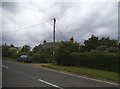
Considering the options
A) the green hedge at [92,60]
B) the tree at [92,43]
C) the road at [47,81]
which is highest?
the tree at [92,43]

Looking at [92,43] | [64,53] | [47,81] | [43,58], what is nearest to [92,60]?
[64,53]

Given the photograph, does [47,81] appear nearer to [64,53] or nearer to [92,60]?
[92,60]

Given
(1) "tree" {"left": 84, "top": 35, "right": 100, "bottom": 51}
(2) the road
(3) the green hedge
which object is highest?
(1) "tree" {"left": 84, "top": 35, "right": 100, "bottom": 51}

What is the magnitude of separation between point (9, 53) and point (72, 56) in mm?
41210

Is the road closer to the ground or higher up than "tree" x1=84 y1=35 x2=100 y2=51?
closer to the ground

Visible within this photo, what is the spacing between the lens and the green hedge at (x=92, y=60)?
32.7 metres

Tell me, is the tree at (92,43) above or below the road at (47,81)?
above

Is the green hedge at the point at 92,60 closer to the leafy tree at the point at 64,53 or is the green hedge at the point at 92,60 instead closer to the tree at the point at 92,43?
the leafy tree at the point at 64,53

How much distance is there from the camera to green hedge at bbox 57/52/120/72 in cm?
3266

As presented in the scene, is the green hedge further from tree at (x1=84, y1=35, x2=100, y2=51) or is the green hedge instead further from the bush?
tree at (x1=84, y1=35, x2=100, y2=51)

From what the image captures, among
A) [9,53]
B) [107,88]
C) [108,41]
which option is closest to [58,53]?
[107,88]

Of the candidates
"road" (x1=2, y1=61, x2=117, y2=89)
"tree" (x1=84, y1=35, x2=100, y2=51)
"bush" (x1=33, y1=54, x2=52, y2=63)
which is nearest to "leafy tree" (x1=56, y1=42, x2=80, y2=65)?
"bush" (x1=33, y1=54, x2=52, y2=63)

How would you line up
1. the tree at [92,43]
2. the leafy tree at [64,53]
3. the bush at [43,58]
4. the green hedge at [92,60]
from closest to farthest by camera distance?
the green hedge at [92,60] → the leafy tree at [64,53] → the bush at [43,58] → the tree at [92,43]

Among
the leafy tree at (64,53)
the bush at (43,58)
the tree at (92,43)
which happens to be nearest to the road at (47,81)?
the leafy tree at (64,53)
